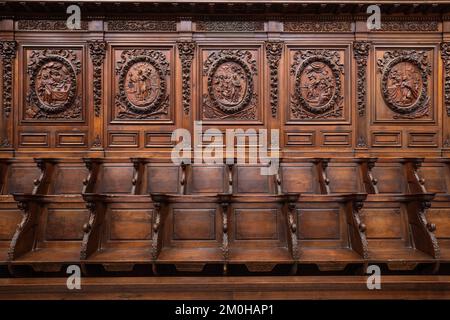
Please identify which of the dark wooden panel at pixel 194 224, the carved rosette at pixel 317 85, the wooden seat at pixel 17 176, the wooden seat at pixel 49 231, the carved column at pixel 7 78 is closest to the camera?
the wooden seat at pixel 49 231

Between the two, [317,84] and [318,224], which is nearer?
[318,224]

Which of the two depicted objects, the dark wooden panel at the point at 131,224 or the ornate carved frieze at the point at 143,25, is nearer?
the dark wooden panel at the point at 131,224

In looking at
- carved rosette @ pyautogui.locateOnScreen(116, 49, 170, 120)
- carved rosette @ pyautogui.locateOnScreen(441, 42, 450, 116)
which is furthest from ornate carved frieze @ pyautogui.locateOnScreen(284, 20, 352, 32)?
carved rosette @ pyautogui.locateOnScreen(116, 49, 170, 120)

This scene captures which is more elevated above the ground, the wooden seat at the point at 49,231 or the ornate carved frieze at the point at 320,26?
the ornate carved frieze at the point at 320,26

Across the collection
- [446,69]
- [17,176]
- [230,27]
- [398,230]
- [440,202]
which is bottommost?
[398,230]

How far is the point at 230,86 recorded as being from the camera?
135 inches

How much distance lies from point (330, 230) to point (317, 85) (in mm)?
1849

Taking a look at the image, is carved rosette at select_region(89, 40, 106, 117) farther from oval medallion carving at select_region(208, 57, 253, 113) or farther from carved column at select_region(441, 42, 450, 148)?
carved column at select_region(441, 42, 450, 148)

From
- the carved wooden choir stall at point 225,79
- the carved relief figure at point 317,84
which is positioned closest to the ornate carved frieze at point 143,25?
the carved wooden choir stall at point 225,79

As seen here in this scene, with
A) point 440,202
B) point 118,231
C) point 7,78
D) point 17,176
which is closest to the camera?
point 118,231

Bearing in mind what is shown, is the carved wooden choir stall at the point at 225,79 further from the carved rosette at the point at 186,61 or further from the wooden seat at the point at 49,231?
the wooden seat at the point at 49,231

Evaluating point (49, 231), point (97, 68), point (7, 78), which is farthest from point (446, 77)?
point (7, 78)

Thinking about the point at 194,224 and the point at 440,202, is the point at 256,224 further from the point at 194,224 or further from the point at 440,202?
the point at 440,202

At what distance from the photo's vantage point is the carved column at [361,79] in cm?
337
